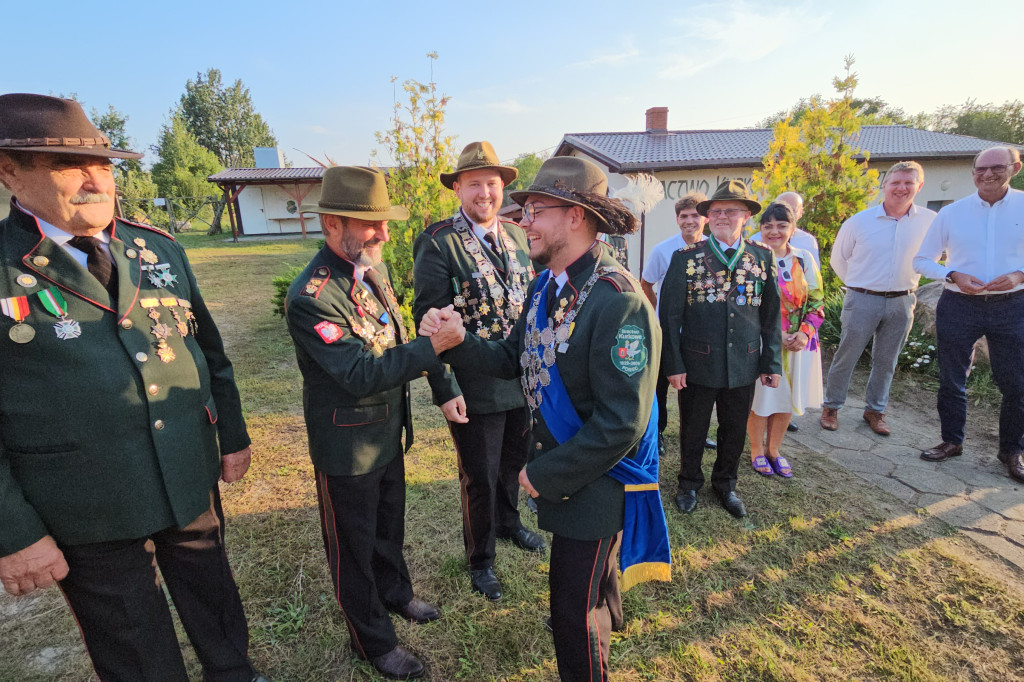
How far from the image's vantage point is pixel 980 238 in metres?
3.98

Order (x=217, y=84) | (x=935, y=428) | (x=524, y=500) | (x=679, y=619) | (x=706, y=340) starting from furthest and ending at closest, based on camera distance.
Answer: (x=217, y=84), (x=935, y=428), (x=524, y=500), (x=706, y=340), (x=679, y=619)

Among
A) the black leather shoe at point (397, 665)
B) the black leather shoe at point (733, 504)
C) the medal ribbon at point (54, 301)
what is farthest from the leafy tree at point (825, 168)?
the medal ribbon at point (54, 301)

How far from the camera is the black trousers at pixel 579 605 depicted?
73.3 inches

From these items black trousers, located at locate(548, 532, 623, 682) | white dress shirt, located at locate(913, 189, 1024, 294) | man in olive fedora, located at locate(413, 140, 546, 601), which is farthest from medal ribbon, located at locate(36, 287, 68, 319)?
white dress shirt, located at locate(913, 189, 1024, 294)

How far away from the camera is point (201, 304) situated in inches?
84.9

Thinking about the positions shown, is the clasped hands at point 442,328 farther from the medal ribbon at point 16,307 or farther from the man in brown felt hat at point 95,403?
the medal ribbon at point 16,307

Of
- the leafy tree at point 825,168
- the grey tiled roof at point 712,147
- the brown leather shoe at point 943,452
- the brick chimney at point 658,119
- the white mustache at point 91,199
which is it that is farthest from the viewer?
the brick chimney at point 658,119

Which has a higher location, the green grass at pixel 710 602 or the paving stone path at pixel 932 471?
the paving stone path at pixel 932 471

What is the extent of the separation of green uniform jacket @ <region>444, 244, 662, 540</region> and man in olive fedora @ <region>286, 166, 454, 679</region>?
636 mm

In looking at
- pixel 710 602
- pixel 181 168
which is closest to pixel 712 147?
pixel 710 602

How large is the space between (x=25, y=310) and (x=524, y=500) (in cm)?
320

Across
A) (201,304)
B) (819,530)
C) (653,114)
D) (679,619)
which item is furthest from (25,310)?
(653,114)

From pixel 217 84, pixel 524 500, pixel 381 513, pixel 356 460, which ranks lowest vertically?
pixel 524 500

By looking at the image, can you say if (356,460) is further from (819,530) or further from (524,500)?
(819,530)
